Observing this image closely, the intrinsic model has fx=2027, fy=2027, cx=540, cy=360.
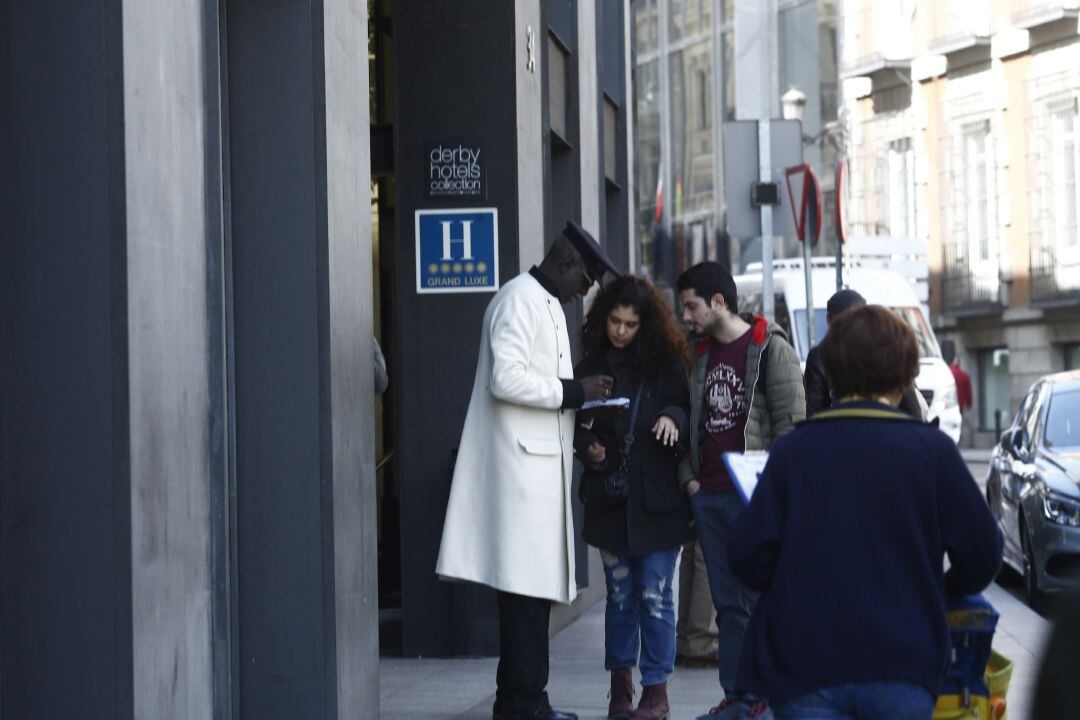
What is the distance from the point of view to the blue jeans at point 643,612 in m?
8.21

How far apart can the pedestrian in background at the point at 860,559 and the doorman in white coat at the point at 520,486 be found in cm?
351

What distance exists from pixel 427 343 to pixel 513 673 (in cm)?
296

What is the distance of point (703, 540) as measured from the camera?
8141 millimetres

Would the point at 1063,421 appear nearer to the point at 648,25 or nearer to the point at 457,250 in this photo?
the point at 457,250

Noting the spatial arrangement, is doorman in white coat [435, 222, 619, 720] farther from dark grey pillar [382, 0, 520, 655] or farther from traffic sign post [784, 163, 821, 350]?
traffic sign post [784, 163, 821, 350]

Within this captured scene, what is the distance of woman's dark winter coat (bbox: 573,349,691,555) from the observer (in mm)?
8211

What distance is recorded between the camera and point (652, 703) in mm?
8281

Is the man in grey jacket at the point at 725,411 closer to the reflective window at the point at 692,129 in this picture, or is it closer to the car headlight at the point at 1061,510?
the car headlight at the point at 1061,510

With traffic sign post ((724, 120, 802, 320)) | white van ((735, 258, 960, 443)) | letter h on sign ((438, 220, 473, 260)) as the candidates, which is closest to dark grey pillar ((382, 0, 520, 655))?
letter h on sign ((438, 220, 473, 260))

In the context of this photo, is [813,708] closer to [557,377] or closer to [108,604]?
[108,604]

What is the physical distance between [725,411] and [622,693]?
4.07 feet

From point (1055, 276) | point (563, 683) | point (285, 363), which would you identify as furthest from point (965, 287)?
point (285, 363)

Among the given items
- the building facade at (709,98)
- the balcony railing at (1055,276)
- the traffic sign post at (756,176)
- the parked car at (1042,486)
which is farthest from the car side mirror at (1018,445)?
the building facade at (709,98)

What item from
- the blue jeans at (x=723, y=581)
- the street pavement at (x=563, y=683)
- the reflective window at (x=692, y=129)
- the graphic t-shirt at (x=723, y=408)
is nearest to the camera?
the blue jeans at (x=723, y=581)
